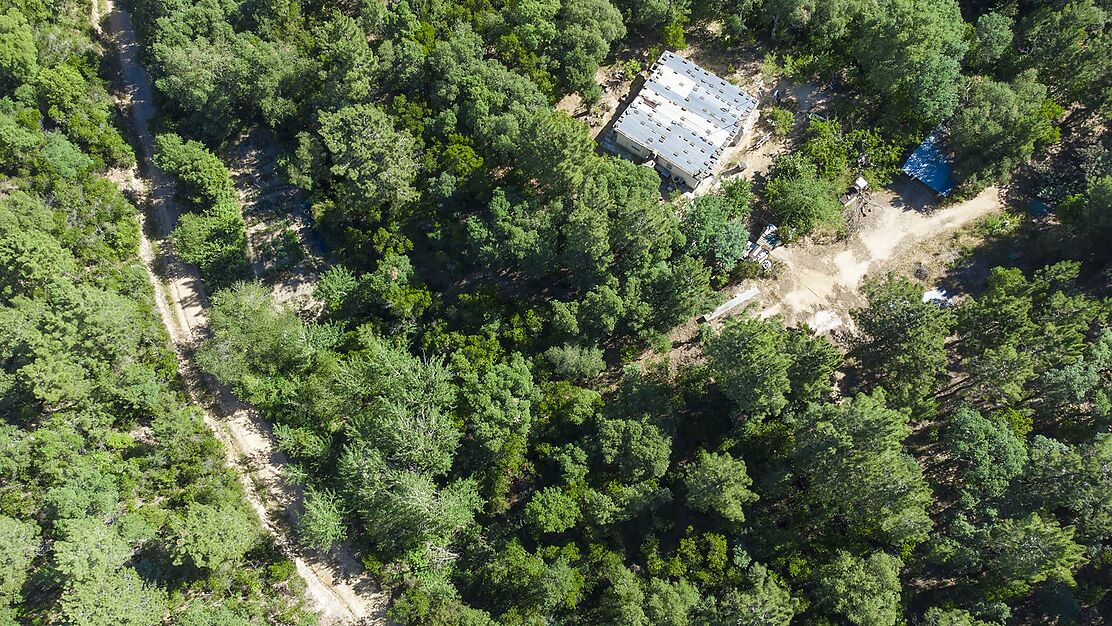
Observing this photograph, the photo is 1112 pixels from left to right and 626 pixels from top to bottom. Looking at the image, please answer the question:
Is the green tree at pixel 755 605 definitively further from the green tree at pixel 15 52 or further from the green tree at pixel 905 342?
the green tree at pixel 15 52

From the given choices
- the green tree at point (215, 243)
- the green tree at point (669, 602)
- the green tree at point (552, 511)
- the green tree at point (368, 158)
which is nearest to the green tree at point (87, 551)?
the green tree at point (215, 243)

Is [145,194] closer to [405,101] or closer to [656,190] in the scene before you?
[405,101]

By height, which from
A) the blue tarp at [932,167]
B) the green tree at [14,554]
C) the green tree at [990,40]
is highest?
the green tree at [990,40]

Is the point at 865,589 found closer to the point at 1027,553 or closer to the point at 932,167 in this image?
the point at 1027,553

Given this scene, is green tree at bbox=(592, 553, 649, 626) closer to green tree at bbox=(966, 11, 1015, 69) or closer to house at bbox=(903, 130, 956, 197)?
house at bbox=(903, 130, 956, 197)

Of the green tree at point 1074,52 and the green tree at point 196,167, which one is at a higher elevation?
the green tree at point 1074,52

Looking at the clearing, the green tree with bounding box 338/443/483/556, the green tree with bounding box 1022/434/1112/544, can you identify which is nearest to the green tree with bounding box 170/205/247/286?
the green tree with bounding box 338/443/483/556

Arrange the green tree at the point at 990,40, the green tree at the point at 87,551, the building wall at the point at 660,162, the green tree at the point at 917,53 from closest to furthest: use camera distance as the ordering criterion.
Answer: the green tree at the point at 87,551 < the green tree at the point at 917,53 < the green tree at the point at 990,40 < the building wall at the point at 660,162
